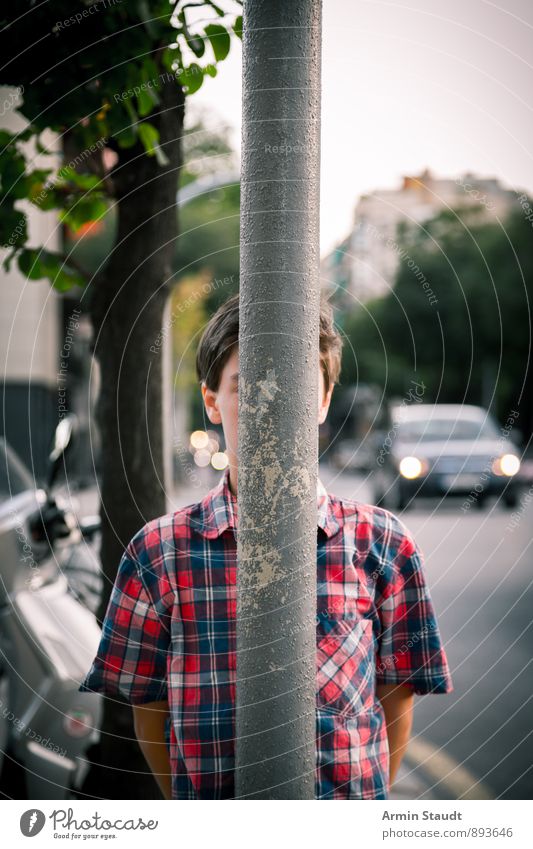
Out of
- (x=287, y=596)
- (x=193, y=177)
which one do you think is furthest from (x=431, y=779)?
(x=193, y=177)

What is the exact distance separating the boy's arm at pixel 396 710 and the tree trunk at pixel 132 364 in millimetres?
1029

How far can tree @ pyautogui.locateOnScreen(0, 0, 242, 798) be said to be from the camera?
221 centimetres

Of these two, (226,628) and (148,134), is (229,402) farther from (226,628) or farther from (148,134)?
(148,134)

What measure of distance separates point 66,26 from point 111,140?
1.36 feet

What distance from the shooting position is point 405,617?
160 centimetres

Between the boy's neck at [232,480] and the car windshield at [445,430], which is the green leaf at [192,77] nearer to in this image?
the boy's neck at [232,480]

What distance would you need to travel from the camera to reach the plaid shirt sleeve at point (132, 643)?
153cm

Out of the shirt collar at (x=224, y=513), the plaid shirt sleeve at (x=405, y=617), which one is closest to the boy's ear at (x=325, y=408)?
the shirt collar at (x=224, y=513)

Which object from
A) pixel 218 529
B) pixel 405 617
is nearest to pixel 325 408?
pixel 218 529

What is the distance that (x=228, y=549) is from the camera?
1530 millimetres

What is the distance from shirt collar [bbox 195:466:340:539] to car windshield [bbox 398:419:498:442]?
12.0 metres

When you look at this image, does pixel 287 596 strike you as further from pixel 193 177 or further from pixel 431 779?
pixel 193 177

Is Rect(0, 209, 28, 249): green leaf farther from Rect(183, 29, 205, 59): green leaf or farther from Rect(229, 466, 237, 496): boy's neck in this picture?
Rect(229, 466, 237, 496): boy's neck

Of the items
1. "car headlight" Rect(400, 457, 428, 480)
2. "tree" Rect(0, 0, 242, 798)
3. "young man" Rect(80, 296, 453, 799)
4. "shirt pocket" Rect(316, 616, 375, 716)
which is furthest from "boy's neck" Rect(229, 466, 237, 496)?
"car headlight" Rect(400, 457, 428, 480)
